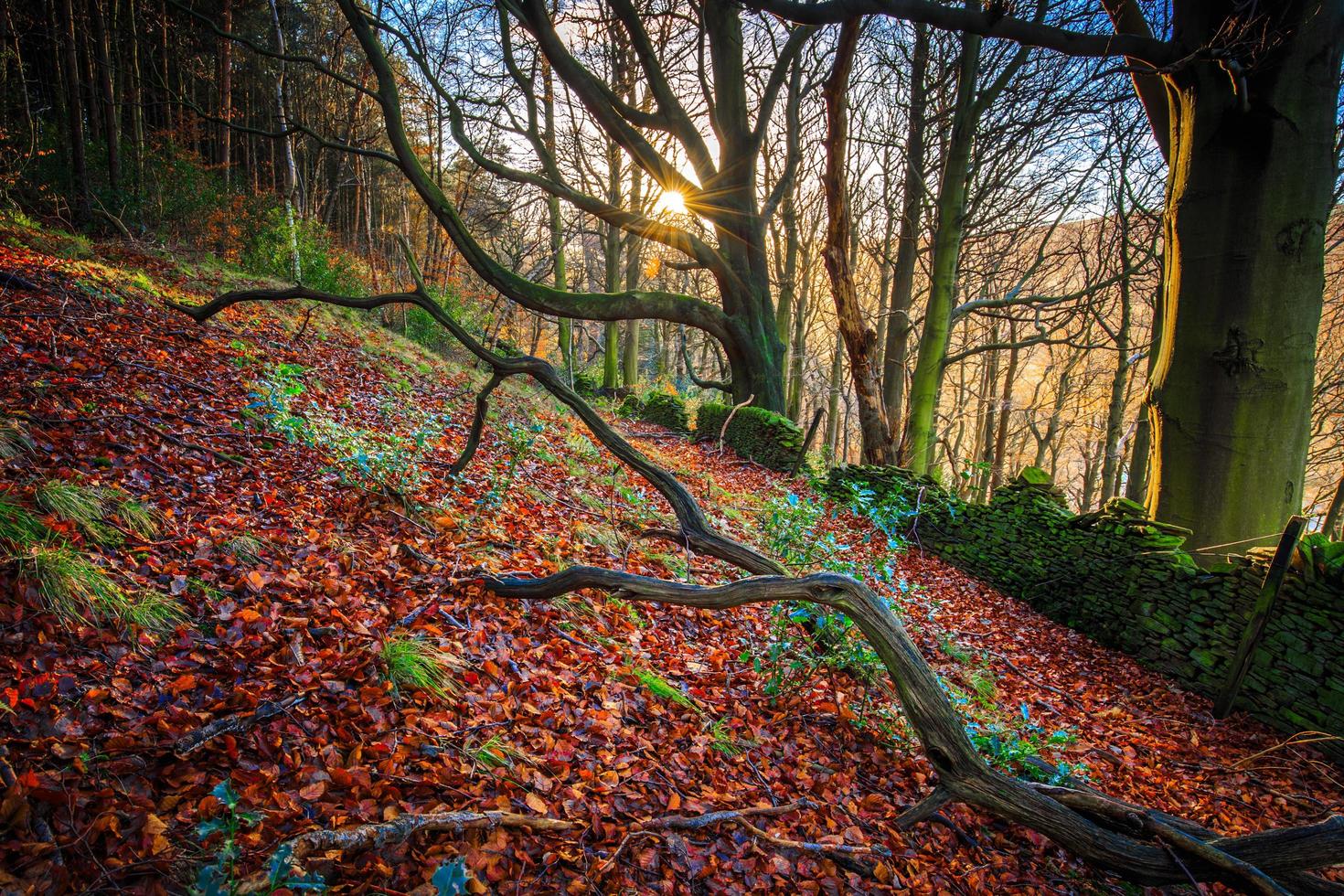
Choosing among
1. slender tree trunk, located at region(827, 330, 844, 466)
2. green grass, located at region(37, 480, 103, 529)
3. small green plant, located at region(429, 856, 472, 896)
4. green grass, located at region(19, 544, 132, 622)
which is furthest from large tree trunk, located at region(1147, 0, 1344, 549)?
slender tree trunk, located at region(827, 330, 844, 466)

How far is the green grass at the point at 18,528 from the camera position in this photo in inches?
86.1

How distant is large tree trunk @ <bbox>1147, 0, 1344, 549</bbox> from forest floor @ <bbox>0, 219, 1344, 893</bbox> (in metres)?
1.99

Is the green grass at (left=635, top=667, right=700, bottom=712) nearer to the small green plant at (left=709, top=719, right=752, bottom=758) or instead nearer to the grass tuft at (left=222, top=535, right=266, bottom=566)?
the small green plant at (left=709, top=719, right=752, bottom=758)

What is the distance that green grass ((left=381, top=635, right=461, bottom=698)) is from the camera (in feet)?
7.77

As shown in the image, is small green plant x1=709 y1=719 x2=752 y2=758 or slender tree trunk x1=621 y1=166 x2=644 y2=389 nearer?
small green plant x1=709 y1=719 x2=752 y2=758

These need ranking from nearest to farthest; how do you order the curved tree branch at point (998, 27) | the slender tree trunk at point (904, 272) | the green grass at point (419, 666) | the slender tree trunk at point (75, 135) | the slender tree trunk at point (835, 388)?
the green grass at point (419, 666), the curved tree branch at point (998, 27), the slender tree trunk at point (75, 135), the slender tree trunk at point (904, 272), the slender tree trunk at point (835, 388)

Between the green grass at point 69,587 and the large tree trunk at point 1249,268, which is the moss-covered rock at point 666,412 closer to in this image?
the large tree trunk at point 1249,268

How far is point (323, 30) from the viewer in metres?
15.1

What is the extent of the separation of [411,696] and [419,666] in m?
0.13

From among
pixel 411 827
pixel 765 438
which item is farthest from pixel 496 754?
pixel 765 438

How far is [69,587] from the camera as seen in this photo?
7.03 feet

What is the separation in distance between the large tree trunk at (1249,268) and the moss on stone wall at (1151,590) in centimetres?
54

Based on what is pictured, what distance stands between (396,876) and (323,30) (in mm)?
20363

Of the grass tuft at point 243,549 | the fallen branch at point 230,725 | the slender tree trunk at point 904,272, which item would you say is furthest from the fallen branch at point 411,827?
the slender tree trunk at point 904,272
